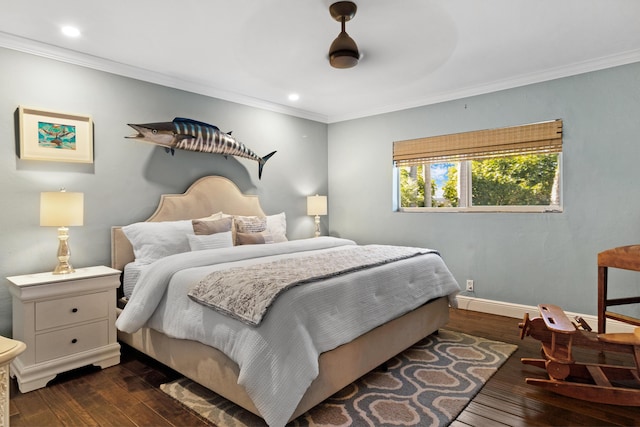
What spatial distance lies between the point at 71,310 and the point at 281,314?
1.62m

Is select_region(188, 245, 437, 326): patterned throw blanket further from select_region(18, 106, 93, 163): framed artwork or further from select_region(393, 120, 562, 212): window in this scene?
select_region(393, 120, 562, 212): window

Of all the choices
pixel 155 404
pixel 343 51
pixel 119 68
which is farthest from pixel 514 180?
pixel 119 68

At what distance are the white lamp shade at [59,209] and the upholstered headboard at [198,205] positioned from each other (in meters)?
0.54

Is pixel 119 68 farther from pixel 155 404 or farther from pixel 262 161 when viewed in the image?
pixel 155 404

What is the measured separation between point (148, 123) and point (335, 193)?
2608mm

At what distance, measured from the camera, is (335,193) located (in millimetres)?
5156

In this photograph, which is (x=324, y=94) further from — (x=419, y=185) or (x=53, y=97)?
(x=53, y=97)

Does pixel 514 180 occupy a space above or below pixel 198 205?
above

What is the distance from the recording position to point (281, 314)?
5.83 feet

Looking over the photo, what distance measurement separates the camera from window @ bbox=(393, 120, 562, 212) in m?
3.53

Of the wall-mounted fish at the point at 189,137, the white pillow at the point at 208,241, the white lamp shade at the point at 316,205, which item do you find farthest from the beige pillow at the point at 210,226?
the white lamp shade at the point at 316,205

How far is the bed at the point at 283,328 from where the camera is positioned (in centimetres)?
170

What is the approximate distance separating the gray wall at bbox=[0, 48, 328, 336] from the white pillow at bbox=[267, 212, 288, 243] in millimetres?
358

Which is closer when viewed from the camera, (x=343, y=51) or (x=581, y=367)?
(x=581, y=367)
